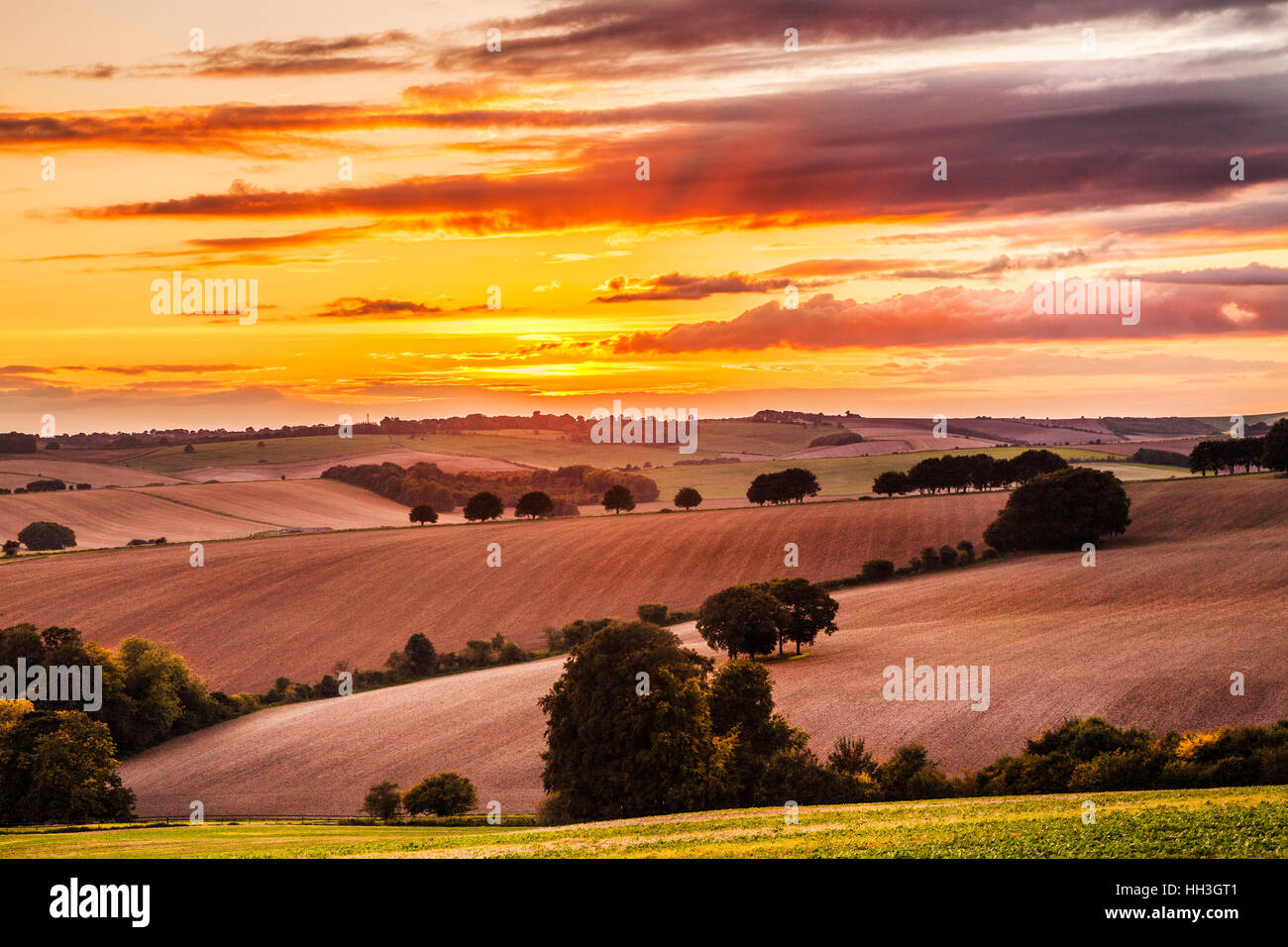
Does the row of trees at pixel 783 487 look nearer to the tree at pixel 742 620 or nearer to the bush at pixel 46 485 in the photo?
the tree at pixel 742 620

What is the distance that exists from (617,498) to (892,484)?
4167 cm

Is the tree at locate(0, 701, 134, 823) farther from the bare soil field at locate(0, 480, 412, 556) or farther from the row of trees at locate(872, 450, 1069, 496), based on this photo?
the row of trees at locate(872, 450, 1069, 496)

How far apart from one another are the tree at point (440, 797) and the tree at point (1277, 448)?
11113 centimetres

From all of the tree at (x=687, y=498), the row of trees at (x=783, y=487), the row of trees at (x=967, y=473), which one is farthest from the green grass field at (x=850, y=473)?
the row of trees at (x=783, y=487)

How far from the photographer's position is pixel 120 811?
51906mm

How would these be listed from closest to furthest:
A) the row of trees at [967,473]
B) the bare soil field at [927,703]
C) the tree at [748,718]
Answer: the tree at [748,718]
the bare soil field at [927,703]
the row of trees at [967,473]

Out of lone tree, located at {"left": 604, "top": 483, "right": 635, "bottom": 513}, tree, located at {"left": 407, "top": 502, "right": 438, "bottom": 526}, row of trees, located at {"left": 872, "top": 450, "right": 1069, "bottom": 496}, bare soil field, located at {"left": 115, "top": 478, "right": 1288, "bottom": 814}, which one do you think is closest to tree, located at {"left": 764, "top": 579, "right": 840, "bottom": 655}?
bare soil field, located at {"left": 115, "top": 478, "right": 1288, "bottom": 814}

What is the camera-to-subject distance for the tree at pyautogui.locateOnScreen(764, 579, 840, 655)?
245 feet

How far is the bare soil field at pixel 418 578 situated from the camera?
91.4 metres

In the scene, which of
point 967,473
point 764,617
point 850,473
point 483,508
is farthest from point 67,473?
point 764,617

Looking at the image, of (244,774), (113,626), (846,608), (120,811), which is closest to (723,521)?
(846,608)

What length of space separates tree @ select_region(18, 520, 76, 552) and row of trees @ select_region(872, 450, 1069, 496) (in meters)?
110
